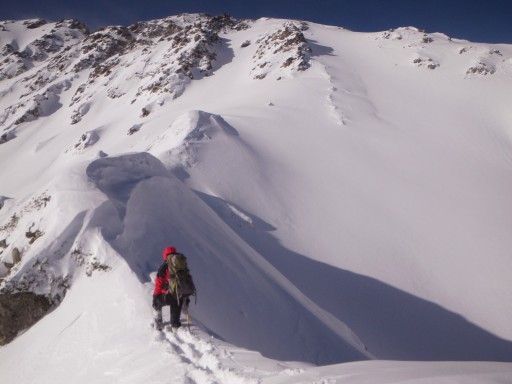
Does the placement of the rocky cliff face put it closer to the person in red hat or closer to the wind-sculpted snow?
the wind-sculpted snow

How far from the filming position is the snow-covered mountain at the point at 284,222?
5438 mm

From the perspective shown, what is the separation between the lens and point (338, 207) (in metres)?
17.5

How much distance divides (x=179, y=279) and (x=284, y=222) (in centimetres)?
1068

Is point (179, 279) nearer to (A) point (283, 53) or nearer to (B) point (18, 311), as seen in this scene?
(B) point (18, 311)

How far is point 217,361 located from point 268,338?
2.74m

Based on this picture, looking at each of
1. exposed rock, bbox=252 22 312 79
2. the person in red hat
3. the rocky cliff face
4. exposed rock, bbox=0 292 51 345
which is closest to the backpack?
the person in red hat

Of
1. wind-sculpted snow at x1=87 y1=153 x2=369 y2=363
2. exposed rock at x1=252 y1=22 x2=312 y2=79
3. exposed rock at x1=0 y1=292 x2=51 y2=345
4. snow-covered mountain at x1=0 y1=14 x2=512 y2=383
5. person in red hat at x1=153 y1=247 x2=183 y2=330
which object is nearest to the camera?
person in red hat at x1=153 y1=247 x2=183 y2=330

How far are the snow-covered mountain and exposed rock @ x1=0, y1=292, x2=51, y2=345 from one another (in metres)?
0.16

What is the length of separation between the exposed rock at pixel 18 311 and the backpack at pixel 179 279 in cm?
351

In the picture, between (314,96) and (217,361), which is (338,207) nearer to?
(217,361)

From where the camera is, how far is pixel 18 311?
6.48 meters

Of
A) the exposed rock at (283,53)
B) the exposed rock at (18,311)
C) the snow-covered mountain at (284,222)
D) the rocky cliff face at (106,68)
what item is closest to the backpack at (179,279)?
the snow-covered mountain at (284,222)

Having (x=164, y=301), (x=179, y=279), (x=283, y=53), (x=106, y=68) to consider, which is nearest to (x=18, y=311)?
(x=164, y=301)

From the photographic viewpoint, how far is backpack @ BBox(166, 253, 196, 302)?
4742 millimetres
